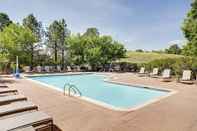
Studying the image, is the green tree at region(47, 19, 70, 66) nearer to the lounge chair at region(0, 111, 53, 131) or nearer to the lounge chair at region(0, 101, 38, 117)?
the lounge chair at region(0, 101, 38, 117)

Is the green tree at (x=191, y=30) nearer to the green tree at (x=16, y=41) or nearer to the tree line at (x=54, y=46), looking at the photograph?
the tree line at (x=54, y=46)

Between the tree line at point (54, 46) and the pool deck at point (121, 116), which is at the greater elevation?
the tree line at point (54, 46)

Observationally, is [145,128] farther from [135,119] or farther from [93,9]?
[93,9]

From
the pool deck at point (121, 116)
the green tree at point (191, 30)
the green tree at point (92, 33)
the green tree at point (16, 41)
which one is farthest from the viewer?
the green tree at point (92, 33)

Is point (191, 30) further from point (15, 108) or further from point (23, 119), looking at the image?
point (23, 119)

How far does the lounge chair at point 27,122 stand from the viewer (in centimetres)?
346

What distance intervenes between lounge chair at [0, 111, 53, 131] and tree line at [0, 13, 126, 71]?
18549 millimetres

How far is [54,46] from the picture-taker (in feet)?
91.6

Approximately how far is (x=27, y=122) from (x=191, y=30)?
16115 mm

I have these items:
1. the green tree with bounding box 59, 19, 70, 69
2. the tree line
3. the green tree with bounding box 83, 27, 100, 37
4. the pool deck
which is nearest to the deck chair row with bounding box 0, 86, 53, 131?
the pool deck

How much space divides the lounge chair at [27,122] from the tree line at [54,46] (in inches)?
730

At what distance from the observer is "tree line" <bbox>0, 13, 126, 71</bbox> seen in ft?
70.5

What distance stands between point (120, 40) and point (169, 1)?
14.2 m

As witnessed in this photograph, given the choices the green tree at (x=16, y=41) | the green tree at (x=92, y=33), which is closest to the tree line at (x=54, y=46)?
the green tree at (x=16, y=41)
